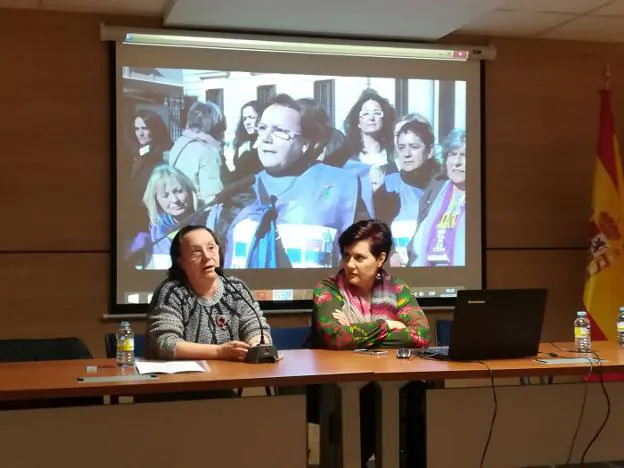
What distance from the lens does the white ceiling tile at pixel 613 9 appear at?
4543 mm

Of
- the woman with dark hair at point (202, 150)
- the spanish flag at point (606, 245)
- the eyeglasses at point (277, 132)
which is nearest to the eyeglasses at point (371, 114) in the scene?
the eyeglasses at point (277, 132)

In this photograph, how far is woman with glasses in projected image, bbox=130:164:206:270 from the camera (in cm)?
462

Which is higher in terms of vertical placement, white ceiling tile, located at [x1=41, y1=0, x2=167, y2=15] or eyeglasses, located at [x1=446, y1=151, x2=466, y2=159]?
white ceiling tile, located at [x1=41, y1=0, x2=167, y2=15]

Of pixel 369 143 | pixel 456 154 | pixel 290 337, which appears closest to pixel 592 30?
pixel 456 154

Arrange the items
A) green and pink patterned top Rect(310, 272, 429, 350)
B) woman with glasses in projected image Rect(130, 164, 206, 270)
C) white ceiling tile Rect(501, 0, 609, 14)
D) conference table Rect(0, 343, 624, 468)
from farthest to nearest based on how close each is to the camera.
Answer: woman with glasses in projected image Rect(130, 164, 206, 270)
white ceiling tile Rect(501, 0, 609, 14)
green and pink patterned top Rect(310, 272, 429, 350)
conference table Rect(0, 343, 624, 468)

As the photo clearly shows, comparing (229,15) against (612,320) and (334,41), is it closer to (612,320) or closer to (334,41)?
(334,41)

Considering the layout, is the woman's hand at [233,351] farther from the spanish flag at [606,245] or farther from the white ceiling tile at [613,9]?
the white ceiling tile at [613,9]

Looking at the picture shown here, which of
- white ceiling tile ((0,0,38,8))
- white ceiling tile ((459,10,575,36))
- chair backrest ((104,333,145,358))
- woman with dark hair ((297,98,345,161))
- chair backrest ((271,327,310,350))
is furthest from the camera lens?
woman with dark hair ((297,98,345,161))

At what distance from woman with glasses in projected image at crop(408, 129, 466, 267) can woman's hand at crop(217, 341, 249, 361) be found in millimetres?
2346

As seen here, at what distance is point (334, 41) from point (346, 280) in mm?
2021

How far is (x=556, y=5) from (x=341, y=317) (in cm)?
252

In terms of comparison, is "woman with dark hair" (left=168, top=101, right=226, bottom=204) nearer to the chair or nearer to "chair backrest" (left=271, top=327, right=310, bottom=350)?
"chair backrest" (left=271, top=327, right=310, bottom=350)

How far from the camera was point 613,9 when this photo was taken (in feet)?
15.3

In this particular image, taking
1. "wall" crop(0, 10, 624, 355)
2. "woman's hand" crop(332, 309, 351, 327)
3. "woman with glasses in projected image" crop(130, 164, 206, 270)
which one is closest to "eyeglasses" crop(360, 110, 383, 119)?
"woman with glasses in projected image" crop(130, 164, 206, 270)
